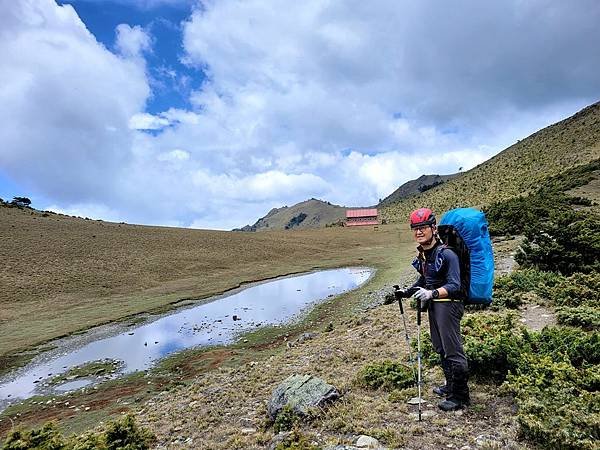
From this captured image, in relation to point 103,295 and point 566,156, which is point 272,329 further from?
point 566,156

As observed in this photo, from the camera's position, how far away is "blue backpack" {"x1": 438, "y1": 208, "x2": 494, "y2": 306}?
621 cm

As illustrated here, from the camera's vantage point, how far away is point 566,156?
66.1 meters

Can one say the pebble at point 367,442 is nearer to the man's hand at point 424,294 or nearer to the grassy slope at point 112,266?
the man's hand at point 424,294

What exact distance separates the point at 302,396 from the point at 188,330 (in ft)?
46.4

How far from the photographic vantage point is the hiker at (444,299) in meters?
6.26

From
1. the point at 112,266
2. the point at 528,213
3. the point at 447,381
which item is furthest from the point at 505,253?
the point at 112,266

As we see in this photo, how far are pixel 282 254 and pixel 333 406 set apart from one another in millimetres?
41716

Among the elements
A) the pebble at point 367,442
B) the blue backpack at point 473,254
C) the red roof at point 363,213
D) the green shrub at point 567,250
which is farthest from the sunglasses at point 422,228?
the red roof at point 363,213

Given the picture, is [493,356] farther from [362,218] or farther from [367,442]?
[362,218]

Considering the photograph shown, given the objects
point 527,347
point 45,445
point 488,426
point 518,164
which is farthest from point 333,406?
point 518,164

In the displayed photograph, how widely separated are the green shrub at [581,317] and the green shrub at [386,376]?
4631 millimetres

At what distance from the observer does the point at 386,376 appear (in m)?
8.38

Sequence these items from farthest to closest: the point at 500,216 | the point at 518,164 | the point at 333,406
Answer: the point at 518,164
the point at 500,216
the point at 333,406

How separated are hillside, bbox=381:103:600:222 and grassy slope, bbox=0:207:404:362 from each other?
27.2m
